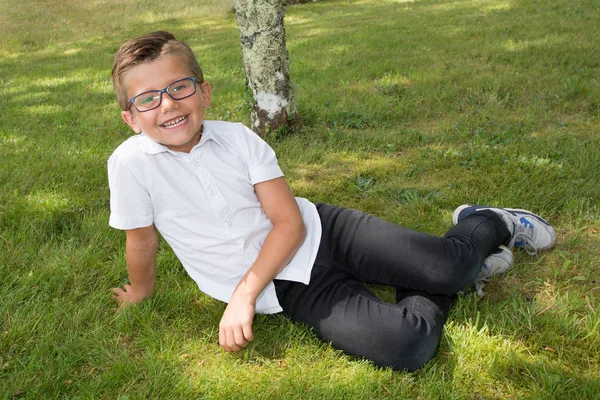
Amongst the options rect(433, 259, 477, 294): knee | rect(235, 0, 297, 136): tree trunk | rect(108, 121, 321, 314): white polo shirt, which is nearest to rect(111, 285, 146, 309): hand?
rect(108, 121, 321, 314): white polo shirt

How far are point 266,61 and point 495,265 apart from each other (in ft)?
10.1

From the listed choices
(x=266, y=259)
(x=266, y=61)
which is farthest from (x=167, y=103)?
(x=266, y=61)

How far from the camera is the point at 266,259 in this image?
2.36 meters

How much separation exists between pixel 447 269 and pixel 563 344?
2.01ft

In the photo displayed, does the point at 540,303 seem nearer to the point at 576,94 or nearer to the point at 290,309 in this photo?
the point at 290,309

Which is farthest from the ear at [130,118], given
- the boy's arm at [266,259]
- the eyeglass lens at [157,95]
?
the boy's arm at [266,259]

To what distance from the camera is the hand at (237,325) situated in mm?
2271

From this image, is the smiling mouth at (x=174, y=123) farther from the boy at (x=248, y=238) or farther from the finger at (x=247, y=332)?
the finger at (x=247, y=332)

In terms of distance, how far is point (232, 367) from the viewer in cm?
240

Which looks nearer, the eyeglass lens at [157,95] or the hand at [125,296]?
the eyeglass lens at [157,95]

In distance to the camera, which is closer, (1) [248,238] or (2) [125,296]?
(1) [248,238]

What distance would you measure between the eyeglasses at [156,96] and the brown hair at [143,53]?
0.25 ft

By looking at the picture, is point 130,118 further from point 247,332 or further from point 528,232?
point 528,232

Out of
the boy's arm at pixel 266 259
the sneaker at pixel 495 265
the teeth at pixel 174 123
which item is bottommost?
the sneaker at pixel 495 265
